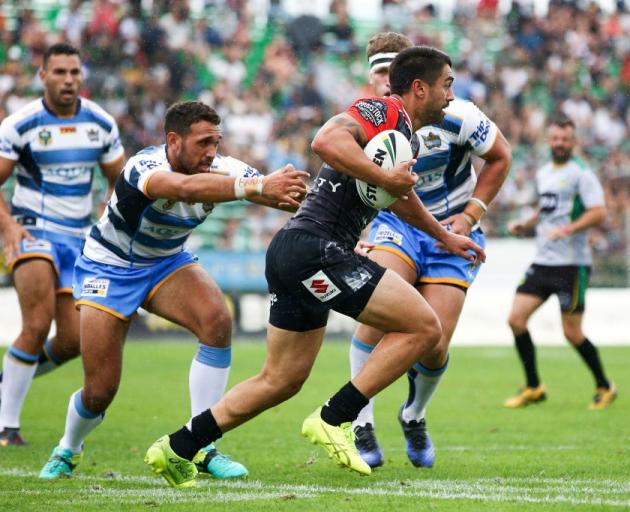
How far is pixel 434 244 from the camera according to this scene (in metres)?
7.87

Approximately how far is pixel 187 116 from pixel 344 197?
44.1 inches

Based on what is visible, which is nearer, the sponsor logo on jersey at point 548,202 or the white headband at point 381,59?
the white headband at point 381,59

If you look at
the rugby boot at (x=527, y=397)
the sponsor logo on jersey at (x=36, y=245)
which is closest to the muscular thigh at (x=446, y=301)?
the sponsor logo on jersey at (x=36, y=245)

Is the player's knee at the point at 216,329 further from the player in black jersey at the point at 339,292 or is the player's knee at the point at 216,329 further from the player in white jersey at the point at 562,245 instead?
the player in white jersey at the point at 562,245

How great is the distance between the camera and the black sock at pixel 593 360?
1218cm

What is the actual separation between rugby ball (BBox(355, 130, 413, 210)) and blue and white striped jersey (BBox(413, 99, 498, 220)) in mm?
1581

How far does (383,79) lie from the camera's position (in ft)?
26.5

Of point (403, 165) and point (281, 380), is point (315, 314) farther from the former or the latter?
point (403, 165)

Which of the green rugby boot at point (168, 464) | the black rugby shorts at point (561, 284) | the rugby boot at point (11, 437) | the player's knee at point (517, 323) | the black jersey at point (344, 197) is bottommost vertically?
the player's knee at point (517, 323)

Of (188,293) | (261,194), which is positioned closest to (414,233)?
(188,293)

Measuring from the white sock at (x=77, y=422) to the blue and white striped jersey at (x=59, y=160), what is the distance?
7.68ft

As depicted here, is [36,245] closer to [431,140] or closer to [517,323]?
[431,140]

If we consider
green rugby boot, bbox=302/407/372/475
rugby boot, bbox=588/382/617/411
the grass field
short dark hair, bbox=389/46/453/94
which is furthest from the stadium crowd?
green rugby boot, bbox=302/407/372/475

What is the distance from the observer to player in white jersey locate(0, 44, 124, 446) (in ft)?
29.7
